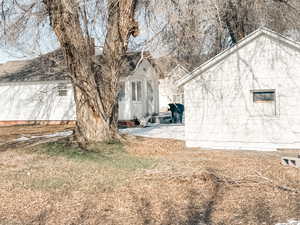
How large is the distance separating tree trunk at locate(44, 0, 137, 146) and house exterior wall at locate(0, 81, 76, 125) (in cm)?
979

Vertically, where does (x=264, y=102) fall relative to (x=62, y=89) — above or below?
below

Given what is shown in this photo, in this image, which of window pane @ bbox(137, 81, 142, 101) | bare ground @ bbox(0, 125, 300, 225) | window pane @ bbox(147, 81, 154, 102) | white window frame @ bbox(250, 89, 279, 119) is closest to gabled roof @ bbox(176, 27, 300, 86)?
white window frame @ bbox(250, 89, 279, 119)

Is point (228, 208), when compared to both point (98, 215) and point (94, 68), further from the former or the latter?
point (94, 68)

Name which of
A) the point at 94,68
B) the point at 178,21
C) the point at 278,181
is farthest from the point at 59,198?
the point at 178,21

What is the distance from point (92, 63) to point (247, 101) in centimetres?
550

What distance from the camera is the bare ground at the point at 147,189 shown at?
486 cm

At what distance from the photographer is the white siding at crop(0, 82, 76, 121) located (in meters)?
20.6

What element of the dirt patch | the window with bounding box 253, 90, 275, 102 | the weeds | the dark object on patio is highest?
the window with bounding box 253, 90, 275, 102

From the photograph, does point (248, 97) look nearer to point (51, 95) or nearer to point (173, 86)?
point (173, 86)

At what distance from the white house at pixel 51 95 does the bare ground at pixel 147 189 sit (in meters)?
9.88

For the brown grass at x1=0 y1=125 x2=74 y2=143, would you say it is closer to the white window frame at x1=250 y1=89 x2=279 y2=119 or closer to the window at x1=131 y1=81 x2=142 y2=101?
the window at x1=131 y1=81 x2=142 y2=101

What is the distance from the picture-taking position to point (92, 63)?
1085cm

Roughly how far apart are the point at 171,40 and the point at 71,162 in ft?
20.9

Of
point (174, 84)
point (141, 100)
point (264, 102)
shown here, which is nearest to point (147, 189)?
point (264, 102)
